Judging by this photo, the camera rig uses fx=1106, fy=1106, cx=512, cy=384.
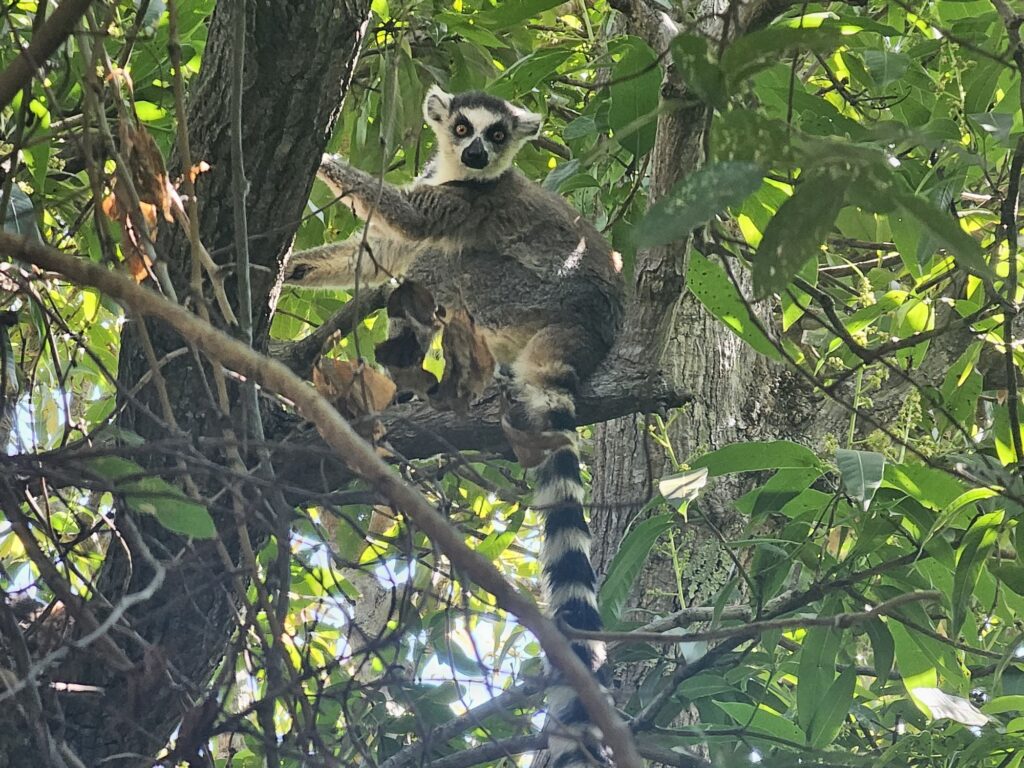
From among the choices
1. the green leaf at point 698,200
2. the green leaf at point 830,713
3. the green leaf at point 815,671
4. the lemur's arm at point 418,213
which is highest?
the lemur's arm at point 418,213

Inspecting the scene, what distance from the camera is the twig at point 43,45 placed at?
161cm

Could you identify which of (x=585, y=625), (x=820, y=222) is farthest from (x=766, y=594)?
(x=820, y=222)

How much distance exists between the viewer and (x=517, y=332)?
4.88 m

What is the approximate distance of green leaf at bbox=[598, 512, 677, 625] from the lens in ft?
9.30

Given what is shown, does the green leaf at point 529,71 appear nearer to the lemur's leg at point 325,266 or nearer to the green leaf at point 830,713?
the lemur's leg at point 325,266

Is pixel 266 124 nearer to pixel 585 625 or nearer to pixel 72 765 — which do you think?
pixel 72 765

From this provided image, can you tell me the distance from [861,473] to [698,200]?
4.34ft

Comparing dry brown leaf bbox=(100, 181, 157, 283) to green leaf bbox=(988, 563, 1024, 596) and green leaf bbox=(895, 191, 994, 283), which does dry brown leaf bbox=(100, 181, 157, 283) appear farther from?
green leaf bbox=(988, 563, 1024, 596)

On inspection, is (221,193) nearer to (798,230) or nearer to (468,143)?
(798,230)

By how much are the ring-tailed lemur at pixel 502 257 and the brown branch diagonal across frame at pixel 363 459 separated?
224 centimetres

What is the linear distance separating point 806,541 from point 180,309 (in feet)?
5.11

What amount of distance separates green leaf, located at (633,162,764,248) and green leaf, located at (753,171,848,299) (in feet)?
0.14

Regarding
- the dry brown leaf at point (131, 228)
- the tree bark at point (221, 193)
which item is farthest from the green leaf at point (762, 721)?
the dry brown leaf at point (131, 228)

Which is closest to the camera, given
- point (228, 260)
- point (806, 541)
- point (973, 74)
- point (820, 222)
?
point (820, 222)
